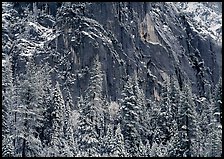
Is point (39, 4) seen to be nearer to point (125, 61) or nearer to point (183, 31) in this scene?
point (125, 61)

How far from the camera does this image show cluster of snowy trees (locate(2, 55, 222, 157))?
45062 millimetres

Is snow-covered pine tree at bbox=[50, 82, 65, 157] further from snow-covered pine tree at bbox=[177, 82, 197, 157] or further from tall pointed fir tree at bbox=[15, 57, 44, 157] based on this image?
snow-covered pine tree at bbox=[177, 82, 197, 157]

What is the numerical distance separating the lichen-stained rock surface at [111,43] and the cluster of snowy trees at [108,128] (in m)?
36.7

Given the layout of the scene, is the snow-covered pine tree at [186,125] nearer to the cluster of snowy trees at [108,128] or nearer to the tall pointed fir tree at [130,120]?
the cluster of snowy trees at [108,128]

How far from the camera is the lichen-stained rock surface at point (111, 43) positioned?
97.2 meters

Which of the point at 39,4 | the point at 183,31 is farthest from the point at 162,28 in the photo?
the point at 39,4

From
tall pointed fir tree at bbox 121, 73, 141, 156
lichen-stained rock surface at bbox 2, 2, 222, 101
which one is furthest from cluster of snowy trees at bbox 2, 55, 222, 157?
lichen-stained rock surface at bbox 2, 2, 222, 101

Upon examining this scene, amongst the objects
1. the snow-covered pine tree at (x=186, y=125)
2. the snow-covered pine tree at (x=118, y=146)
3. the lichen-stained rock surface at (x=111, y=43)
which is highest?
the lichen-stained rock surface at (x=111, y=43)

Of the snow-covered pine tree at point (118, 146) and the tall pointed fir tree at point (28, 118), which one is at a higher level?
the tall pointed fir tree at point (28, 118)

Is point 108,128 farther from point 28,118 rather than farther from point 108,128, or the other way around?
point 28,118

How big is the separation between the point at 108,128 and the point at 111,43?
5076cm

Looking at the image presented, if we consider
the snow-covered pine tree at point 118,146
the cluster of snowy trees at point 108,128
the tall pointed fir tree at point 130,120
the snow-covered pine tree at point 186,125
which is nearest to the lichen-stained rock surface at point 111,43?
the cluster of snowy trees at point 108,128

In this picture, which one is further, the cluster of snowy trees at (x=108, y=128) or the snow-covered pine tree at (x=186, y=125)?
the snow-covered pine tree at (x=186, y=125)

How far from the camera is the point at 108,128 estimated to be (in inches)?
2076
